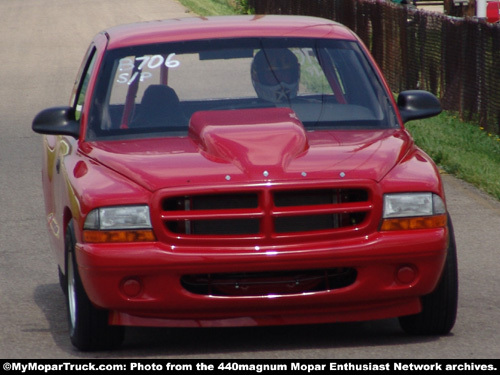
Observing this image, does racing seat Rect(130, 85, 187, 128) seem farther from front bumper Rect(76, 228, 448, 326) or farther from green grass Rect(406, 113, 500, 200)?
green grass Rect(406, 113, 500, 200)

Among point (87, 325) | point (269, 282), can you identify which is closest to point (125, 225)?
point (87, 325)

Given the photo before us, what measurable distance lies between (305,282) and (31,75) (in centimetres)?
1919

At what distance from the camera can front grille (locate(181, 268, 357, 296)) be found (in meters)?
5.75

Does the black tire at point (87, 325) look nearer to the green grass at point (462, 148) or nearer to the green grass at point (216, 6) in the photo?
the green grass at point (462, 148)

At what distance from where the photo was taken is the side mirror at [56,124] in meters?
6.70

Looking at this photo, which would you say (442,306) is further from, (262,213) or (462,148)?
(462,148)

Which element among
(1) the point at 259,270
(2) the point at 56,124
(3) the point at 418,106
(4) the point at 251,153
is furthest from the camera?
(3) the point at 418,106

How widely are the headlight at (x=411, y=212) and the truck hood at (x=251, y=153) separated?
0.14 m

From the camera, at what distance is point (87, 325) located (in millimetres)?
5957

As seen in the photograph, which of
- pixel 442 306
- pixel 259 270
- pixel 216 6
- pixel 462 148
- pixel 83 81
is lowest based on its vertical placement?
pixel 216 6

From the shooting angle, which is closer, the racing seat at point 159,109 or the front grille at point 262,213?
the front grille at point 262,213

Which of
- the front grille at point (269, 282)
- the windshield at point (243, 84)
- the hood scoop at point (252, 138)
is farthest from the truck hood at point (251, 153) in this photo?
the front grille at point (269, 282)

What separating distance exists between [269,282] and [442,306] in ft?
3.03

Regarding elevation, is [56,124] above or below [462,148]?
above
